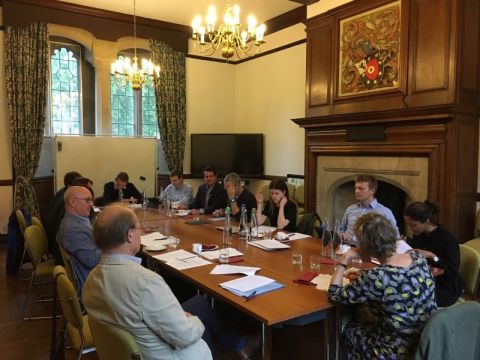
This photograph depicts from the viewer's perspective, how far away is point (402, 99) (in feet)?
14.9

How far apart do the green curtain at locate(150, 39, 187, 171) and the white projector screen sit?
304 millimetres

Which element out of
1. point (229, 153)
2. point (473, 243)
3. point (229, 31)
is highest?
point (229, 31)

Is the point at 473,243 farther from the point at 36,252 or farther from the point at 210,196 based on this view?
the point at 36,252

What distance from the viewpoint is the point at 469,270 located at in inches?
104

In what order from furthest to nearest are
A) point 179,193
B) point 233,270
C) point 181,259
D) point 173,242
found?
point 179,193
point 173,242
point 181,259
point 233,270

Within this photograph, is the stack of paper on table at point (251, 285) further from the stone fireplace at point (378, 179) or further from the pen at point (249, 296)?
the stone fireplace at point (378, 179)

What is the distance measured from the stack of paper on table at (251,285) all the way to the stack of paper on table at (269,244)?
0.69m

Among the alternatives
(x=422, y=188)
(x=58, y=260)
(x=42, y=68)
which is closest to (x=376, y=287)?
(x=58, y=260)

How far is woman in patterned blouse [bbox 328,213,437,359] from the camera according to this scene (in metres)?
1.84

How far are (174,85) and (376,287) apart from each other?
6.45 meters

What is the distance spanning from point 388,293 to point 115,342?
117 centimetres

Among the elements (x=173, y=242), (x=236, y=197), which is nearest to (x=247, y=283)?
(x=173, y=242)

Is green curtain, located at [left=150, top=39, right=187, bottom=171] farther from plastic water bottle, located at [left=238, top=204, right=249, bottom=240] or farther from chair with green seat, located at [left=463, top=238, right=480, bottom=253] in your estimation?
chair with green seat, located at [left=463, top=238, right=480, bottom=253]

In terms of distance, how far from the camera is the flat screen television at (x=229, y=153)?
7.62 m
